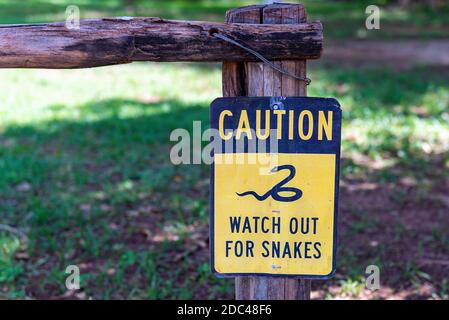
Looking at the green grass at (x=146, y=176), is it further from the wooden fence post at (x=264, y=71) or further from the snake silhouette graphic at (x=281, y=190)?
the wooden fence post at (x=264, y=71)

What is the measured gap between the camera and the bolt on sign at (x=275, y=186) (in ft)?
7.23

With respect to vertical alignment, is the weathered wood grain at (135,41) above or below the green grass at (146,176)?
above

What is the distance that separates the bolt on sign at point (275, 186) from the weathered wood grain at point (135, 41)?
0.57 feet

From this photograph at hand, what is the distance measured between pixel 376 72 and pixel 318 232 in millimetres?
7091

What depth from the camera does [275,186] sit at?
2238mm

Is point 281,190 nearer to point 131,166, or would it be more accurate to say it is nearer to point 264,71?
point 264,71

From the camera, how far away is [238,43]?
7.07 feet

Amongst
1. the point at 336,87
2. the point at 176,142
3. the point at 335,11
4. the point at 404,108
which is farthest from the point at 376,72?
the point at 335,11

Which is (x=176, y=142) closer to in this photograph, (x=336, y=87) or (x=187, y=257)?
(x=187, y=257)

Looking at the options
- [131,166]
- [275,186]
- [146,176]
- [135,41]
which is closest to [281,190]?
[275,186]

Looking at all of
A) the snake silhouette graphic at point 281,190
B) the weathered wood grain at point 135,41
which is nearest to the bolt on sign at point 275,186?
the snake silhouette graphic at point 281,190

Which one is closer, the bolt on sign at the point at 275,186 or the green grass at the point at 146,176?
the bolt on sign at the point at 275,186

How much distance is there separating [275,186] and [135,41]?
0.65 metres

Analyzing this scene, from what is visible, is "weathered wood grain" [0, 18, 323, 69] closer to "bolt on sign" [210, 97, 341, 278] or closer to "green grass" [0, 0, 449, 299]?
"bolt on sign" [210, 97, 341, 278]
